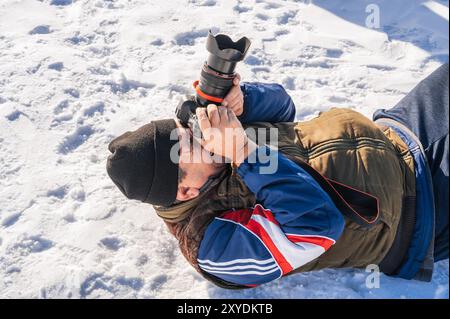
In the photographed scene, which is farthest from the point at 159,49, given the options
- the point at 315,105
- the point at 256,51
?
the point at 315,105

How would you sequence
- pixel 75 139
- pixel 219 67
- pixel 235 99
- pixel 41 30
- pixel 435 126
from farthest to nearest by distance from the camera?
pixel 41 30
pixel 75 139
pixel 435 126
pixel 235 99
pixel 219 67

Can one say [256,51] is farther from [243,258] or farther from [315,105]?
[243,258]

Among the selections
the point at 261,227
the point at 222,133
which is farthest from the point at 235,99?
the point at 261,227

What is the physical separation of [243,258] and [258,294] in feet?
0.86

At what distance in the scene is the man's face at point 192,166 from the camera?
1.65 meters

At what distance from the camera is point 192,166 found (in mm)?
1669

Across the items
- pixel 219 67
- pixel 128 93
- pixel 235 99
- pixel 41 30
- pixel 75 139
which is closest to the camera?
pixel 219 67

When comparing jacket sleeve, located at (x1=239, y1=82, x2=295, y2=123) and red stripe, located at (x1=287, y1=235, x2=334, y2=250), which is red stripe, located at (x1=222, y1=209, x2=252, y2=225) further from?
jacket sleeve, located at (x1=239, y1=82, x2=295, y2=123)

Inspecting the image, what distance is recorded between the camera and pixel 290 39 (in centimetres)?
299

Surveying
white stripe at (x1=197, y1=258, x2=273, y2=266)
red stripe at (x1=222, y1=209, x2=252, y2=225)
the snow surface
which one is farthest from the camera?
the snow surface

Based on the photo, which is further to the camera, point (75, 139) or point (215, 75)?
point (75, 139)

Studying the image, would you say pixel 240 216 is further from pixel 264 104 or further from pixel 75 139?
pixel 75 139

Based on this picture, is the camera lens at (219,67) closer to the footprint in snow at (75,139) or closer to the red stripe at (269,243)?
the red stripe at (269,243)

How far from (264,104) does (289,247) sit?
688 mm
